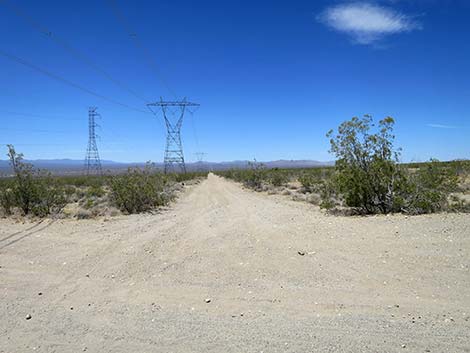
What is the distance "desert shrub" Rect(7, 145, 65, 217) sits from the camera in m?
16.1

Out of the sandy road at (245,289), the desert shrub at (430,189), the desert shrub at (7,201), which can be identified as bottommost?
the sandy road at (245,289)

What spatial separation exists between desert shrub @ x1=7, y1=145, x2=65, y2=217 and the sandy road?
19.0ft

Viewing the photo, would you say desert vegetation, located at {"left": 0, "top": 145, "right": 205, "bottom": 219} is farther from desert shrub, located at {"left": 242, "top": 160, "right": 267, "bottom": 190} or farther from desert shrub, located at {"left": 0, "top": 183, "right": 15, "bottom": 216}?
desert shrub, located at {"left": 242, "top": 160, "right": 267, "bottom": 190}

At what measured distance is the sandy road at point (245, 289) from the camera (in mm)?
4777

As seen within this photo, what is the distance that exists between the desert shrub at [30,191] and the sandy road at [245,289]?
229 inches

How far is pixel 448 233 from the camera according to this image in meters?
9.08

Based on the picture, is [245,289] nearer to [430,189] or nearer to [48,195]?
[430,189]

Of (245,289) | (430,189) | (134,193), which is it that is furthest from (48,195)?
(430,189)

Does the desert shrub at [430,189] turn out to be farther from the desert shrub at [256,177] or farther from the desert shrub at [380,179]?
the desert shrub at [256,177]

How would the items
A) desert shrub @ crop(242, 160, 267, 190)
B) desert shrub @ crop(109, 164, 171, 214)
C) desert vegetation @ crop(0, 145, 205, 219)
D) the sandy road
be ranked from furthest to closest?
desert shrub @ crop(242, 160, 267, 190) < desert shrub @ crop(109, 164, 171, 214) < desert vegetation @ crop(0, 145, 205, 219) < the sandy road

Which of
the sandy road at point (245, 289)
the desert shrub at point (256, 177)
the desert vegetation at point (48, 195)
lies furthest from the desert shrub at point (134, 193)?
the desert shrub at point (256, 177)

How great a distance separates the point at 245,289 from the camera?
648cm

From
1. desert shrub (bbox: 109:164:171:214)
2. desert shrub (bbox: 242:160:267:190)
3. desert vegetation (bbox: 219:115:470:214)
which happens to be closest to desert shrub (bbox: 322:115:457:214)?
desert vegetation (bbox: 219:115:470:214)

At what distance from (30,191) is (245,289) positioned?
1326cm
